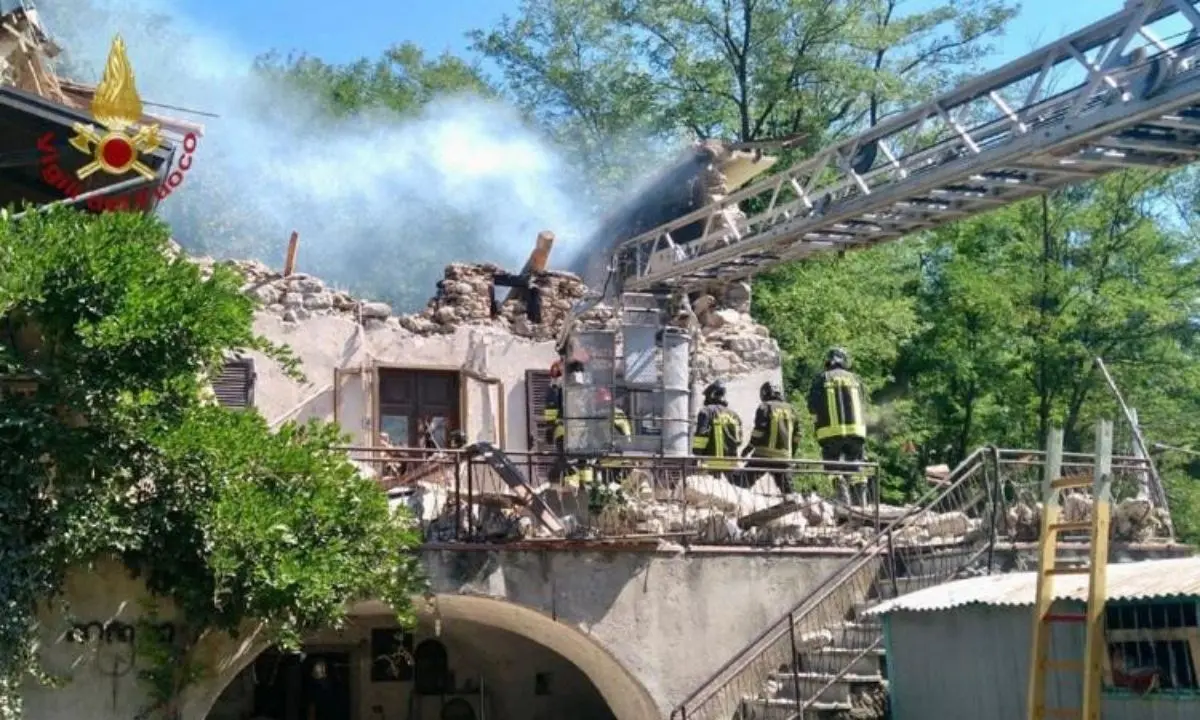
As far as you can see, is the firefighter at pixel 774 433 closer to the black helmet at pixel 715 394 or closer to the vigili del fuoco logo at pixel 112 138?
the black helmet at pixel 715 394

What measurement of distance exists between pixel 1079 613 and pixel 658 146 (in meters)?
21.1

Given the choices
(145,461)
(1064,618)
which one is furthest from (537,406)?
(1064,618)

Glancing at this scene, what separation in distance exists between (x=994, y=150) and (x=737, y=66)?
1742 centimetres

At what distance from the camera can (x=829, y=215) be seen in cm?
1534

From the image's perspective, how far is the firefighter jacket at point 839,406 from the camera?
17141mm

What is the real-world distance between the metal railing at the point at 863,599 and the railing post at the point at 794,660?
0.06 ft

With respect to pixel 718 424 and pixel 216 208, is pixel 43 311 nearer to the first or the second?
pixel 718 424

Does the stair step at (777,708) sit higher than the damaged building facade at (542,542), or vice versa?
the damaged building facade at (542,542)

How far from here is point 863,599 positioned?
50.6ft

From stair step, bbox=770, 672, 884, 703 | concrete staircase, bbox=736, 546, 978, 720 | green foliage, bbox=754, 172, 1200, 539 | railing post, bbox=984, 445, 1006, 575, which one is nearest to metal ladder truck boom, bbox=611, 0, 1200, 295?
railing post, bbox=984, 445, 1006, 575

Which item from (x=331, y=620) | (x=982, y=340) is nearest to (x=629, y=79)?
(x=982, y=340)

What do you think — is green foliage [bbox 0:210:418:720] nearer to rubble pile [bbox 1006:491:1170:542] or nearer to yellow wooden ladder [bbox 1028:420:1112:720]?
yellow wooden ladder [bbox 1028:420:1112:720]

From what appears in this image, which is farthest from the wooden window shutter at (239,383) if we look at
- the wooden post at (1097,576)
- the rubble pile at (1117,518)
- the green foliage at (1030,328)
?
the wooden post at (1097,576)

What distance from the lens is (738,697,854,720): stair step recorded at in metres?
14.1
